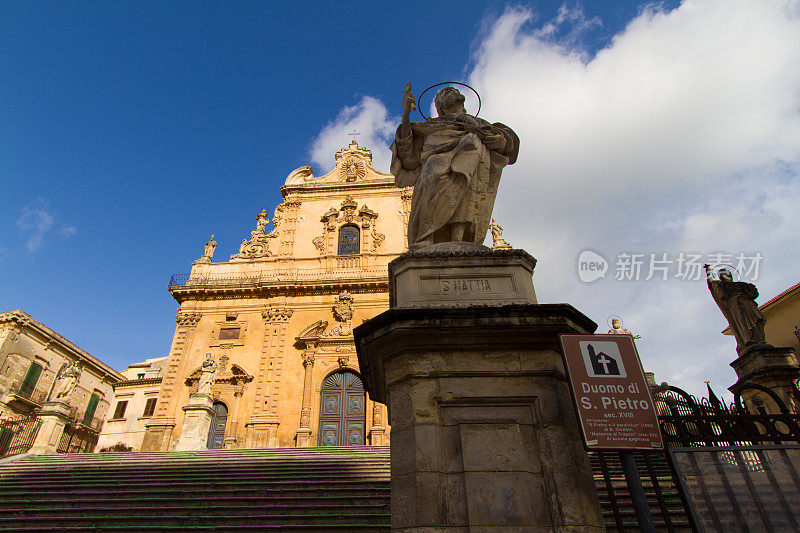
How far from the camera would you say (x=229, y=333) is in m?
20.2

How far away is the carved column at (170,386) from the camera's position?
17531 millimetres

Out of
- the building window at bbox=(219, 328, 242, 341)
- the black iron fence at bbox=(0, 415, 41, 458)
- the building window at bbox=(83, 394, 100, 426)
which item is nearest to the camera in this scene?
the black iron fence at bbox=(0, 415, 41, 458)

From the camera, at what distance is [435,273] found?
3.95 m

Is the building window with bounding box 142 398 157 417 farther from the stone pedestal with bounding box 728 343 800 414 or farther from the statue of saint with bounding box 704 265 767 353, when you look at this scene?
the stone pedestal with bounding box 728 343 800 414

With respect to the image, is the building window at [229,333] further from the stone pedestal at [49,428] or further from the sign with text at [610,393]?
the sign with text at [610,393]

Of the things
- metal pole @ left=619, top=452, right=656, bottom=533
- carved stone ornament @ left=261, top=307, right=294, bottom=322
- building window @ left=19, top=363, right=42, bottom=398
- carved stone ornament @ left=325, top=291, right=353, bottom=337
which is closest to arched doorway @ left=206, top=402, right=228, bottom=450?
carved stone ornament @ left=261, top=307, right=294, bottom=322

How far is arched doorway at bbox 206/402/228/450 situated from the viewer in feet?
57.6

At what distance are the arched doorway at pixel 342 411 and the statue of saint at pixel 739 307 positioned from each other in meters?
11.0

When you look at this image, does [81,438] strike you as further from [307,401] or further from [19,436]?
[307,401]

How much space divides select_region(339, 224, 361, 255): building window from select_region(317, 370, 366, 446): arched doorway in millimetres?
6166

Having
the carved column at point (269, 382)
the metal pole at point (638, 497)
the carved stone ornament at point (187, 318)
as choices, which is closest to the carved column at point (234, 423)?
Result: the carved column at point (269, 382)

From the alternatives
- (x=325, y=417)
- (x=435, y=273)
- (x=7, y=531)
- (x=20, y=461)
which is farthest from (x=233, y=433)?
(x=435, y=273)

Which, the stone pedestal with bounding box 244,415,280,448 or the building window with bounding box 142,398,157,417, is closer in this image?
the stone pedestal with bounding box 244,415,280,448

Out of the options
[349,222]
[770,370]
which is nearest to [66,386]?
[349,222]
